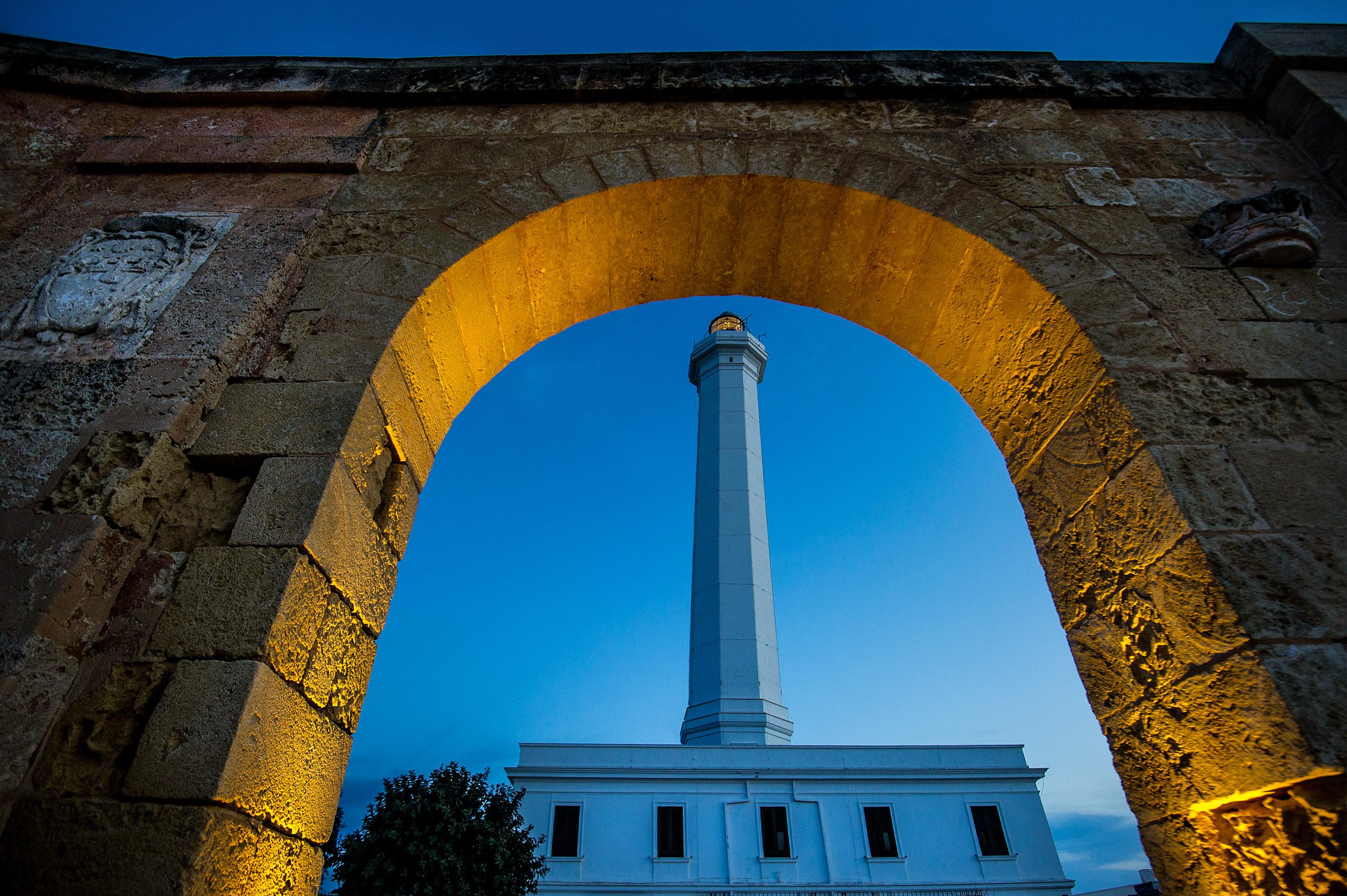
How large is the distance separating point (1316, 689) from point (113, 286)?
3565mm

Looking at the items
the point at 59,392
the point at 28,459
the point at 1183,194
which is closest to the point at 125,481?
the point at 28,459

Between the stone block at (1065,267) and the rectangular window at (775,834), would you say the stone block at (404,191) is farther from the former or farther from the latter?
the rectangular window at (775,834)

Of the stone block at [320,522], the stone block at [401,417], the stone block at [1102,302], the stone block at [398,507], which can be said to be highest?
the stone block at [1102,302]

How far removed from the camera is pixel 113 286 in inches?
87.7

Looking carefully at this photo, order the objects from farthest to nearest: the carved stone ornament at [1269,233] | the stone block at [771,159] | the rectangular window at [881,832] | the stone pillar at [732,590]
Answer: the stone pillar at [732,590] → the rectangular window at [881,832] → the stone block at [771,159] → the carved stone ornament at [1269,233]

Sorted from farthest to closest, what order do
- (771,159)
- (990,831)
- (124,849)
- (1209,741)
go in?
(990,831), (771,159), (1209,741), (124,849)

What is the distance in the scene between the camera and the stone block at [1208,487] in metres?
1.71

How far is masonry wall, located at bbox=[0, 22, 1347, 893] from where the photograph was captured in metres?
1.44

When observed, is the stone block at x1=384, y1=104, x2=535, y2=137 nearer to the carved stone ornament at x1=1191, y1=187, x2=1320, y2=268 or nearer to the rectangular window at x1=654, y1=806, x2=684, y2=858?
the carved stone ornament at x1=1191, y1=187, x2=1320, y2=268

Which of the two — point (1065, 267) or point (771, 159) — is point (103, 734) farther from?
point (1065, 267)

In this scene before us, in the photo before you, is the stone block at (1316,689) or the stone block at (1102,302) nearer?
the stone block at (1316,689)

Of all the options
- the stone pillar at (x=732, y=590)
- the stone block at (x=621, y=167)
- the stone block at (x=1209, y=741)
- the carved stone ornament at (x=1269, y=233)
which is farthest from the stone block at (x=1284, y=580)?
Result: the stone pillar at (x=732, y=590)

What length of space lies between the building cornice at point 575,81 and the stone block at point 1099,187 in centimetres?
57

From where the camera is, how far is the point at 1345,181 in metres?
2.62
